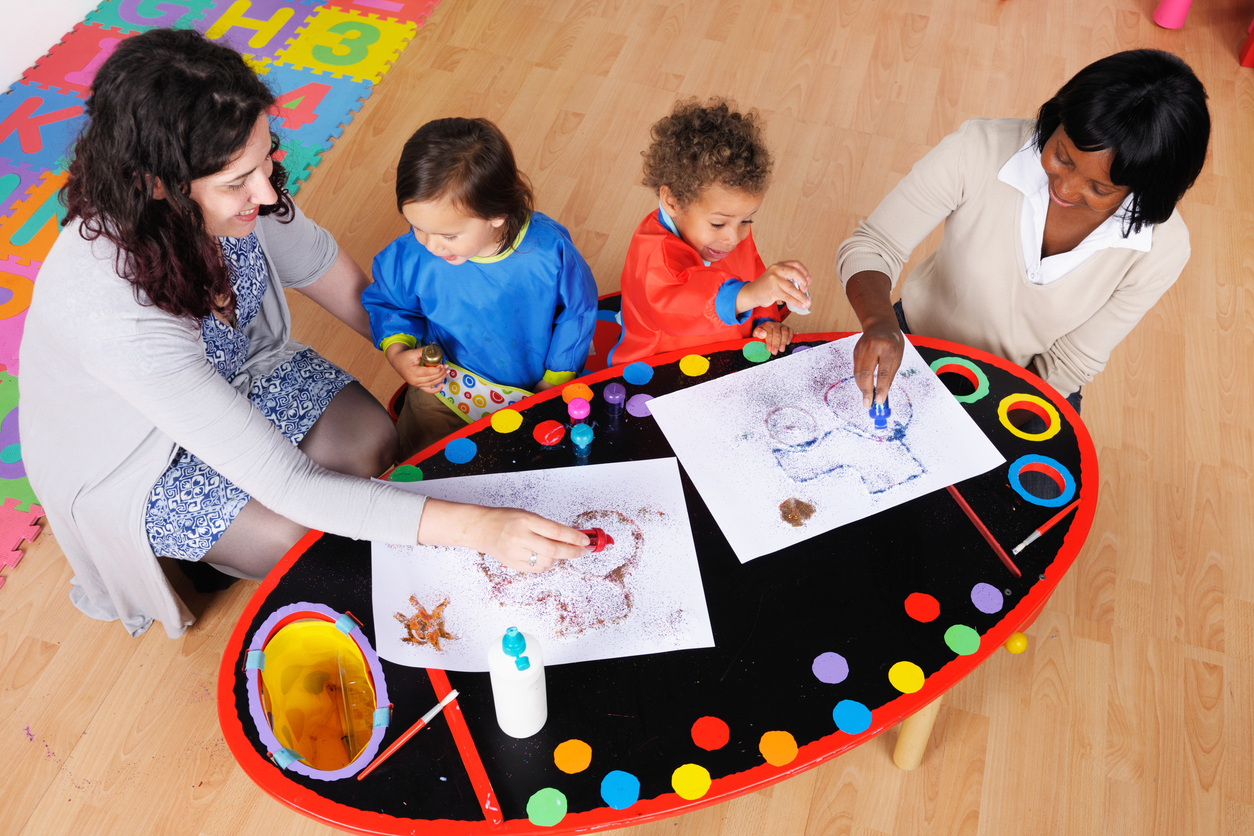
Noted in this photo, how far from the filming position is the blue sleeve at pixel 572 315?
1.55 m

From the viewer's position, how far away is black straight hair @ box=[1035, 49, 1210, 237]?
1.14 meters

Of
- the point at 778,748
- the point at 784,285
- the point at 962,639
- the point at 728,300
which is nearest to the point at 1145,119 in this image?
the point at 784,285

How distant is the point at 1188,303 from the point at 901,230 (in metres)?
1.22

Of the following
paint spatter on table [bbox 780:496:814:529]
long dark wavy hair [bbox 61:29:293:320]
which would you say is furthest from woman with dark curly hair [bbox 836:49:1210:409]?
long dark wavy hair [bbox 61:29:293:320]

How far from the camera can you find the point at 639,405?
125cm

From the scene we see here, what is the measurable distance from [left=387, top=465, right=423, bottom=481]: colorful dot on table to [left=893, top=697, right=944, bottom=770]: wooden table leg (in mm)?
835

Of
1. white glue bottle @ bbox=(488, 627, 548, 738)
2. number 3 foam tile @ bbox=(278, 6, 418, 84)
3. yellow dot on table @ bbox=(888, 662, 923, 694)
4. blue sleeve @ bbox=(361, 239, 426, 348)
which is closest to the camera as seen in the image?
white glue bottle @ bbox=(488, 627, 548, 738)

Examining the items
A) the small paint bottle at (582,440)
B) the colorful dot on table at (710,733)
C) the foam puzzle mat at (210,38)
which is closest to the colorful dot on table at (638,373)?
the small paint bottle at (582,440)

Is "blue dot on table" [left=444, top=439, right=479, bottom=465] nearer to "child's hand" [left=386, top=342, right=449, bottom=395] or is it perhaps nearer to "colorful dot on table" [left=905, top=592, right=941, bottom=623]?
"child's hand" [left=386, top=342, right=449, bottom=395]

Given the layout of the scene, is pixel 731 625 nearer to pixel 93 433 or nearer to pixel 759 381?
pixel 759 381

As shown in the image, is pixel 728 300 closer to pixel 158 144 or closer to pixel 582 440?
pixel 582 440

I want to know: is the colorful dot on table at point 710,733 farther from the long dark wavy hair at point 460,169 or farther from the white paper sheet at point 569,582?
the long dark wavy hair at point 460,169

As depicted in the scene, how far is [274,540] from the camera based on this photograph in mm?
1407

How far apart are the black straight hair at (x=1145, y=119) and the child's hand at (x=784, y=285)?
41cm
